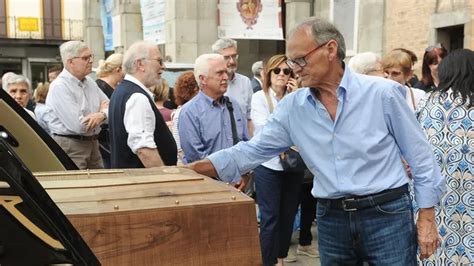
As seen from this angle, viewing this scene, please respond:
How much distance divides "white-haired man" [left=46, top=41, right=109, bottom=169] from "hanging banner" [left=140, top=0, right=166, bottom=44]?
11334 millimetres

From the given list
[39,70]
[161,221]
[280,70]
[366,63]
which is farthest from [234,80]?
[39,70]

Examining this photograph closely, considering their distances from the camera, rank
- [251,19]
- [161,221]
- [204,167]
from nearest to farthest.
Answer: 1. [161,221]
2. [204,167]
3. [251,19]

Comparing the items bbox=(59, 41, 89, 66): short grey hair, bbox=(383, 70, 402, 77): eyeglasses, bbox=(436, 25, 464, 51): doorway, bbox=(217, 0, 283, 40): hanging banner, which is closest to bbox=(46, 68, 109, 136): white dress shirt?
bbox=(59, 41, 89, 66): short grey hair

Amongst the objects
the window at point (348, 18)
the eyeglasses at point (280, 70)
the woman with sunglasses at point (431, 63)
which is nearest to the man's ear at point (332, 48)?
the eyeglasses at point (280, 70)

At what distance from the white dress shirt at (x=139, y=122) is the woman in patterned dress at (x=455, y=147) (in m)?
1.86

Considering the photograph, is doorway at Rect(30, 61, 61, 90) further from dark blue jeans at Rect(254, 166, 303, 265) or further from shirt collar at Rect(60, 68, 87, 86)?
dark blue jeans at Rect(254, 166, 303, 265)

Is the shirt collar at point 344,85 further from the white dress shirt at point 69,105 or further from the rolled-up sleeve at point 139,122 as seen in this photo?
the white dress shirt at point 69,105

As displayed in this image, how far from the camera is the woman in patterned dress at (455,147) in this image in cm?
372

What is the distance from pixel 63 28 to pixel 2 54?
405cm

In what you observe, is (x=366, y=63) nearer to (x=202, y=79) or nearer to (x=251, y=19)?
(x=202, y=79)

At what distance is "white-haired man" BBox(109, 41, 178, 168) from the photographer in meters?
3.93

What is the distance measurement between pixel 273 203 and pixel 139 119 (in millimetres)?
1675

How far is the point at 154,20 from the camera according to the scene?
17.1 m

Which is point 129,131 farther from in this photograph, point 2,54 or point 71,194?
point 2,54
